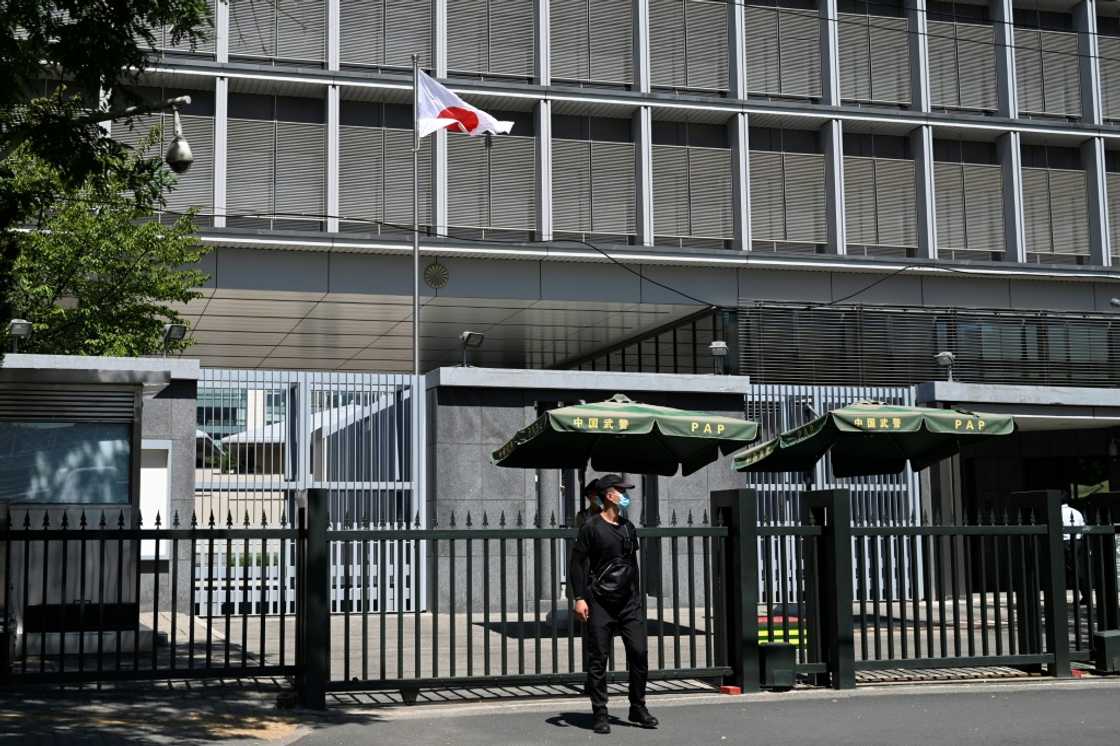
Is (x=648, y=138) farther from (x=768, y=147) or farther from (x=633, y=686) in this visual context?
(x=633, y=686)

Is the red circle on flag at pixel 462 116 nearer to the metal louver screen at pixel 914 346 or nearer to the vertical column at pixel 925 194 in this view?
the metal louver screen at pixel 914 346

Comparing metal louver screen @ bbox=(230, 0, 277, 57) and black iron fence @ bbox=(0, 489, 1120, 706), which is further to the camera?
metal louver screen @ bbox=(230, 0, 277, 57)

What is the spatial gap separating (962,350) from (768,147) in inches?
255

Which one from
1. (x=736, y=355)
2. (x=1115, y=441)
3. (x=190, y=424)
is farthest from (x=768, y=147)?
(x=190, y=424)

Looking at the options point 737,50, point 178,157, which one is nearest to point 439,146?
point 737,50

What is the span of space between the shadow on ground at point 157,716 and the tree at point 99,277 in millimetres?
14100

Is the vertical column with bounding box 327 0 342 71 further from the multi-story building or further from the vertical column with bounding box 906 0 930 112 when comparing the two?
the vertical column with bounding box 906 0 930 112

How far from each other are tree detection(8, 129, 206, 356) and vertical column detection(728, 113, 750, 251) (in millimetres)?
12293

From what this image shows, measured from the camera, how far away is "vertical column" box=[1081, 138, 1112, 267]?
112ft

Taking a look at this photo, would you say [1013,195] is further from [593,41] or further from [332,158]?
[332,158]

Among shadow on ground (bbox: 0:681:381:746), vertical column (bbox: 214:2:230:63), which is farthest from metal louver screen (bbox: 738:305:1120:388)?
shadow on ground (bbox: 0:681:381:746)

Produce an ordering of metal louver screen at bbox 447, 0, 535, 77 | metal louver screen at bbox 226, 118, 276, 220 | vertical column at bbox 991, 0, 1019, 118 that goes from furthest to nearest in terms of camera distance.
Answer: vertical column at bbox 991, 0, 1019, 118 < metal louver screen at bbox 447, 0, 535, 77 < metal louver screen at bbox 226, 118, 276, 220

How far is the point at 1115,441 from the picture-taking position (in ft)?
87.8

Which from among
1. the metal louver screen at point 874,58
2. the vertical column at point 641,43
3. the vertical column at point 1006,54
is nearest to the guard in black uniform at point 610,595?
the vertical column at point 641,43
